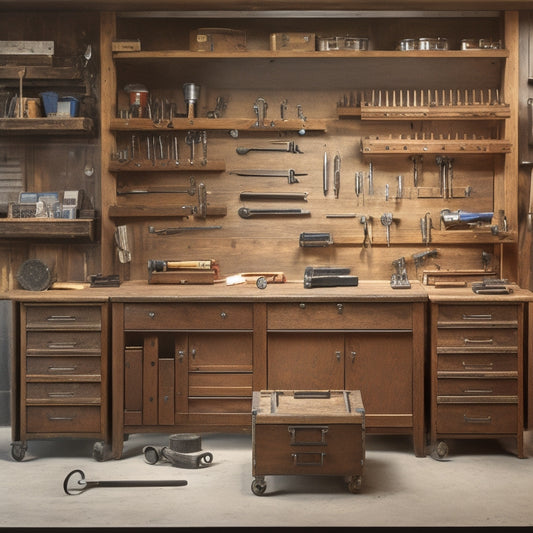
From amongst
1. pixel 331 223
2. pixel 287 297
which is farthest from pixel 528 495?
pixel 331 223

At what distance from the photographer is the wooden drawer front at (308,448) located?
14.2ft

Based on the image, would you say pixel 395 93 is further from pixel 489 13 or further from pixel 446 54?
pixel 489 13

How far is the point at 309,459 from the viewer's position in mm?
4359

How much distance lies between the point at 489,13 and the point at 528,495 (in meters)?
2.98

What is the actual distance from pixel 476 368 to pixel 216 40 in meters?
2.51

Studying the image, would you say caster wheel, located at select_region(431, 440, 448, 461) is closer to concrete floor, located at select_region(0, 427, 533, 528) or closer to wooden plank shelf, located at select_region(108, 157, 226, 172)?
concrete floor, located at select_region(0, 427, 533, 528)

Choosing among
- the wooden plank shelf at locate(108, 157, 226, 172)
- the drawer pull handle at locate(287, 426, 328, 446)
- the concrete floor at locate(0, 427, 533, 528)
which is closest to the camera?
the concrete floor at locate(0, 427, 533, 528)

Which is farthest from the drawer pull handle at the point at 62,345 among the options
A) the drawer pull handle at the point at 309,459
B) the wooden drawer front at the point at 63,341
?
the drawer pull handle at the point at 309,459

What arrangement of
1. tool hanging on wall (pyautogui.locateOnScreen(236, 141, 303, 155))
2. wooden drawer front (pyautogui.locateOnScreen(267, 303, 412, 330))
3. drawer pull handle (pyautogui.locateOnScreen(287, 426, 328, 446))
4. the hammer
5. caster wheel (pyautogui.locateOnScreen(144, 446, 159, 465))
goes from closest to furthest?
drawer pull handle (pyautogui.locateOnScreen(287, 426, 328, 446)) → caster wheel (pyautogui.locateOnScreen(144, 446, 159, 465)) → wooden drawer front (pyautogui.locateOnScreen(267, 303, 412, 330)) → the hammer → tool hanging on wall (pyautogui.locateOnScreen(236, 141, 303, 155))

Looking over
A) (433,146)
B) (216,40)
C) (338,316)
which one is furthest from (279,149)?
(338,316)

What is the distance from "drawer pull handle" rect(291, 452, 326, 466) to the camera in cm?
Result: 435

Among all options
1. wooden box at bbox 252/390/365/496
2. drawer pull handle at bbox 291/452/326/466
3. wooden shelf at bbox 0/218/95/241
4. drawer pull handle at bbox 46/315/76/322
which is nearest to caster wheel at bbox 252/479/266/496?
wooden box at bbox 252/390/365/496

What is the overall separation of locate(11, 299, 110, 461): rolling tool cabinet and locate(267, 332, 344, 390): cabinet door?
953mm

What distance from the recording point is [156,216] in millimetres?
5699
